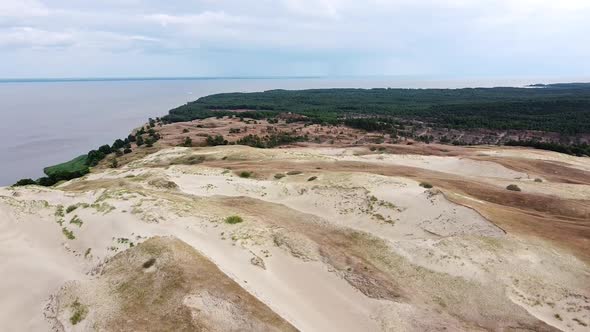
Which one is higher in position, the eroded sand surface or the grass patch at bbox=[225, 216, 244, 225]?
the grass patch at bbox=[225, 216, 244, 225]

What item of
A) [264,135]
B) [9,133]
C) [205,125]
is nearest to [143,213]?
[264,135]

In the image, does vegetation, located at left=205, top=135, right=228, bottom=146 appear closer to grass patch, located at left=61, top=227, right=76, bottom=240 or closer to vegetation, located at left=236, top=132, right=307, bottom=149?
vegetation, located at left=236, top=132, right=307, bottom=149

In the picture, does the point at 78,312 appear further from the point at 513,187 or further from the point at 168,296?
the point at 513,187

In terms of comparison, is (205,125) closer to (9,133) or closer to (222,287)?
(9,133)

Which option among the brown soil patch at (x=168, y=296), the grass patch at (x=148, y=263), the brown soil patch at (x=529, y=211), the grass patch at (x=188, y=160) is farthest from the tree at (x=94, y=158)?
the grass patch at (x=148, y=263)

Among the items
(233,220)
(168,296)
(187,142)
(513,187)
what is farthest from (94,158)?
(513,187)

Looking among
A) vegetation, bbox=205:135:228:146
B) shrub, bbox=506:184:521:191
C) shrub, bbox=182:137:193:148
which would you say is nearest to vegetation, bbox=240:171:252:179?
shrub, bbox=506:184:521:191
